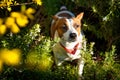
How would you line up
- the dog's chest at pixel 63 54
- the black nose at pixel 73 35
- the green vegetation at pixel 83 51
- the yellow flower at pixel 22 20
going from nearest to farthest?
1. the yellow flower at pixel 22 20
2. the black nose at pixel 73 35
3. the green vegetation at pixel 83 51
4. the dog's chest at pixel 63 54

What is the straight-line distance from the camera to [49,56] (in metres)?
3.68

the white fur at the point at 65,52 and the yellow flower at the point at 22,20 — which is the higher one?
the yellow flower at the point at 22,20

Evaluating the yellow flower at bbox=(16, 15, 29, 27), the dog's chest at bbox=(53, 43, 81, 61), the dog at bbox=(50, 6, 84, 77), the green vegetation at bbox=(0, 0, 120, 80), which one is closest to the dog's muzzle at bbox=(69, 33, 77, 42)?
the dog at bbox=(50, 6, 84, 77)

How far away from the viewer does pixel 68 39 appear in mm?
3311

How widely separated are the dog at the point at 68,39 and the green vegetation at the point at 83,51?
75mm

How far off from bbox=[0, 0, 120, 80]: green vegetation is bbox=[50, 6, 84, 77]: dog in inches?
3.0

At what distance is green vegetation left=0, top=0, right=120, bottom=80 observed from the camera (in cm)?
333

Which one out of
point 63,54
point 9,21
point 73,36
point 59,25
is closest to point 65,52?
point 63,54

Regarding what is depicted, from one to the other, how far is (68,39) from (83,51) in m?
0.18

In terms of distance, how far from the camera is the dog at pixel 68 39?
3322 mm

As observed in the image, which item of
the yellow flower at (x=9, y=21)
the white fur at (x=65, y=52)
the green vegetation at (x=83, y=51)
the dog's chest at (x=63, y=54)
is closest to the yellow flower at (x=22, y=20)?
the yellow flower at (x=9, y=21)

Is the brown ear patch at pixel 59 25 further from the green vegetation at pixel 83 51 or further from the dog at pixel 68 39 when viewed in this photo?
the green vegetation at pixel 83 51

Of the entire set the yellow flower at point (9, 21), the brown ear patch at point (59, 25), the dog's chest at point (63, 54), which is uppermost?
the yellow flower at point (9, 21)

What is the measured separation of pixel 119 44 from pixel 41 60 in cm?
101
